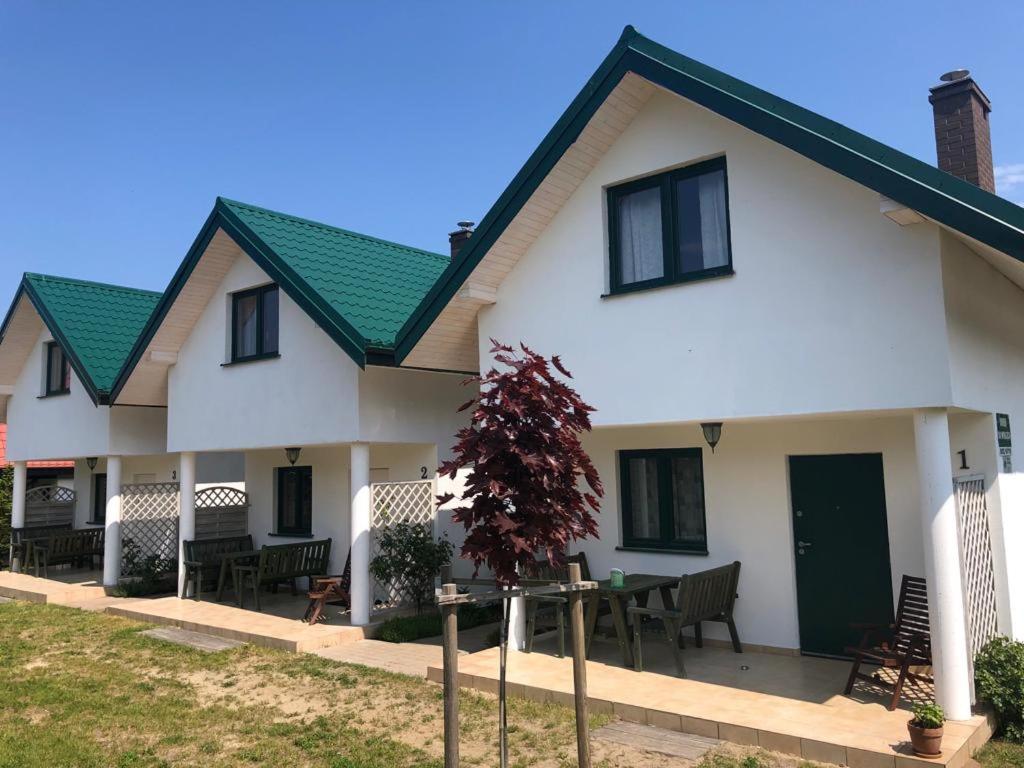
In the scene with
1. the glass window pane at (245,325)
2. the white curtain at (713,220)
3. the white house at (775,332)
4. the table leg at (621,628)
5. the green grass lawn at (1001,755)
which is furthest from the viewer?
the glass window pane at (245,325)

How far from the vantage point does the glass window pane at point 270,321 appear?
13.1m

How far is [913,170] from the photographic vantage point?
21.8 ft

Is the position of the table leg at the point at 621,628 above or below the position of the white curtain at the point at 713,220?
below

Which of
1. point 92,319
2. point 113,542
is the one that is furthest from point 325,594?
point 92,319

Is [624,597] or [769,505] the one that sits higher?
[769,505]

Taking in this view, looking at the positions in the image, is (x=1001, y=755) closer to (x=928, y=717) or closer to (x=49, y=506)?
(x=928, y=717)

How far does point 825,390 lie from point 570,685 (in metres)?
3.69

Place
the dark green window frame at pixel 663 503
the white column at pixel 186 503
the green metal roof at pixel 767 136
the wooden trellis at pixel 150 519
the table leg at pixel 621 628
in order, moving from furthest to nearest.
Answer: the wooden trellis at pixel 150 519 < the white column at pixel 186 503 < the dark green window frame at pixel 663 503 < the table leg at pixel 621 628 < the green metal roof at pixel 767 136

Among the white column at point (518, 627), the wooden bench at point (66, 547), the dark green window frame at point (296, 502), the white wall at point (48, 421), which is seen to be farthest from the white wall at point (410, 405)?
the wooden bench at point (66, 547)

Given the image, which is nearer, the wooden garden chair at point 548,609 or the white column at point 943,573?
the white column at point 943,573

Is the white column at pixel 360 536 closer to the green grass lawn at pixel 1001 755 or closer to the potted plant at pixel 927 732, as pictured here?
the potted plant at pixel 927 732

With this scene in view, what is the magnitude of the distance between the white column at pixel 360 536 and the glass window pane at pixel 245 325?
3181mm

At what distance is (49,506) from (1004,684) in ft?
67.9

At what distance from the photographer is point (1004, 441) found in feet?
26.5
